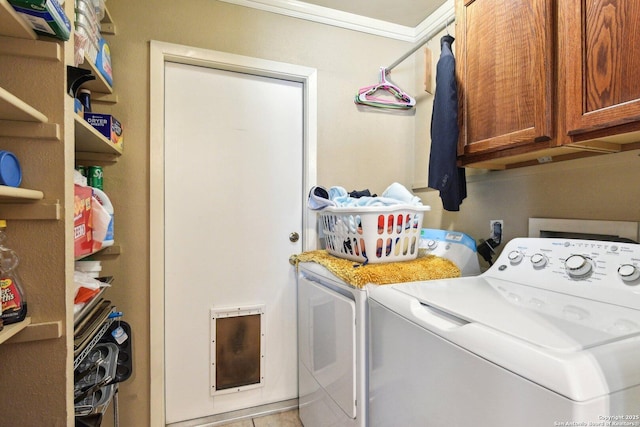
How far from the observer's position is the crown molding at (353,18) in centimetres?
178

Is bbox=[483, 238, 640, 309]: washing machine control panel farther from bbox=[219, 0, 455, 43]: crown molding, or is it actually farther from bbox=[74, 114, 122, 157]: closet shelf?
bbox=[74, 114, 122, 157]: closet shelf

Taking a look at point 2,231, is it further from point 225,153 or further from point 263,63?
point 263,63

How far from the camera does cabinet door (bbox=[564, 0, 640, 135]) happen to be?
0.80 m

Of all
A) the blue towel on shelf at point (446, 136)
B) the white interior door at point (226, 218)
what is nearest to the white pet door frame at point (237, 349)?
the white interior door at point (226, 218)

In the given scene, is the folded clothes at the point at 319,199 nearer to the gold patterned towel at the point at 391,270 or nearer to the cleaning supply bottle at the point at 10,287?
the gold patterned towel at the point at 391,270

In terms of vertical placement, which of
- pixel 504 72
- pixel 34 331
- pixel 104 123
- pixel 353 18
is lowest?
pixel 34 331

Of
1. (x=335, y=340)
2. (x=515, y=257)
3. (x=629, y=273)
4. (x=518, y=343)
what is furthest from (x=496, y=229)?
(x=518, y=343)

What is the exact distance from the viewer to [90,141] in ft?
4.17

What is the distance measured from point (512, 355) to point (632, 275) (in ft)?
1.91

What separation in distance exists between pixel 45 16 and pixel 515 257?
1563mm

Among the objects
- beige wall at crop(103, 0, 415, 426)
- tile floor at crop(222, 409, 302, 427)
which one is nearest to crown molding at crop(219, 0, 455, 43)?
beige wall at crop(103, 0, 415, 426)

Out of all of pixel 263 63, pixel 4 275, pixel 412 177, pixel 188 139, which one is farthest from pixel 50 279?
pixel 412 177

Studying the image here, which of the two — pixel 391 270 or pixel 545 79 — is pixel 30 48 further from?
pixel 545 79

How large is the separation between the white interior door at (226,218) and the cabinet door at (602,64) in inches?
52.9
